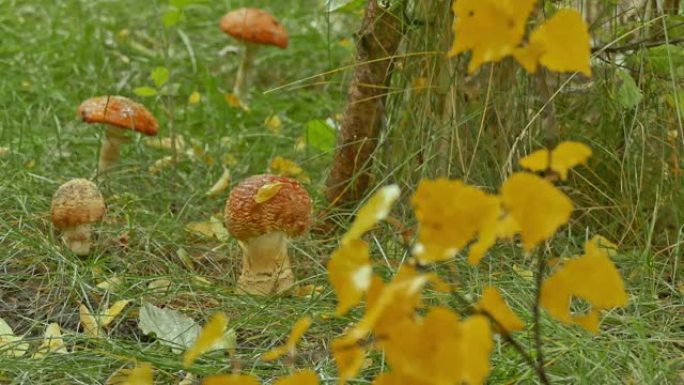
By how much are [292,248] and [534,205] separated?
4.82 ft

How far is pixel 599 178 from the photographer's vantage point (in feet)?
7.95

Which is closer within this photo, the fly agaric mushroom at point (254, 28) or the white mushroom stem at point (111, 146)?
the white mushroom stem at point (111, 146)

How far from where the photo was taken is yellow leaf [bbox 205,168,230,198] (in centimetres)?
283

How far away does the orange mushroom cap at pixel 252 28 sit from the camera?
3.90 metres

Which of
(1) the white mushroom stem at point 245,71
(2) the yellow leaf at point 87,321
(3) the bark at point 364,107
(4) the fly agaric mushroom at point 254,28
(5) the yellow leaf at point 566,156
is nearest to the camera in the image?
(5) the yellow leaf at point 566,156

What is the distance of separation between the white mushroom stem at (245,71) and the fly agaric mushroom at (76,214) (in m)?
1.73

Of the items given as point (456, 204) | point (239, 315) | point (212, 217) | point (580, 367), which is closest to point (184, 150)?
point (212, 217)

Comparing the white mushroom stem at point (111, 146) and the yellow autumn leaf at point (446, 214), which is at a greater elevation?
the yellow autumn leaf at point (446, 214)

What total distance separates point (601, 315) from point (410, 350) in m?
1.00

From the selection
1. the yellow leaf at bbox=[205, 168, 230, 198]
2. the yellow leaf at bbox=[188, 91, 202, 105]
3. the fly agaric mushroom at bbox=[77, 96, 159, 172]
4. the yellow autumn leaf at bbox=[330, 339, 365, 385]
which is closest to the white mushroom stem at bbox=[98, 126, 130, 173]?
the fly agaric mushroom at bbox=[77, 96, 159, 172]

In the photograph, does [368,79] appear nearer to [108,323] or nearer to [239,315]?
[239,315]

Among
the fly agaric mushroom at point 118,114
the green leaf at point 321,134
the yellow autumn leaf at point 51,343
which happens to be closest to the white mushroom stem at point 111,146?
the fly agaric mushroom at point 118,114

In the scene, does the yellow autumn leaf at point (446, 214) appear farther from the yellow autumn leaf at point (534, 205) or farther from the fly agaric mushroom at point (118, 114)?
the fly agaric mushroom at point (118, 114)

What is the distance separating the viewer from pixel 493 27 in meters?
1.08
